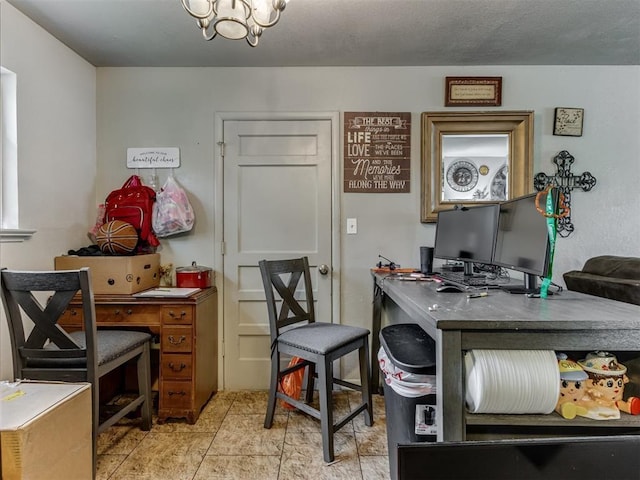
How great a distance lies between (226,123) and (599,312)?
240 cm

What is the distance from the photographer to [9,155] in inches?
75.0

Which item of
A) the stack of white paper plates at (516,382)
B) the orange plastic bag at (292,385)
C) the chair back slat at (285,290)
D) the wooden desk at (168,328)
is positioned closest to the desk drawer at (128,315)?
the wooden desk at (168,328)

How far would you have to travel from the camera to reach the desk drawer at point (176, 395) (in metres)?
2.04

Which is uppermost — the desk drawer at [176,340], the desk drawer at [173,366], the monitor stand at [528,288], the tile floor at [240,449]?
the monitor stand at [528,288]

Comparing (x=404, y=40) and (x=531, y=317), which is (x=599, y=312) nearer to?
(x=531, y=317)

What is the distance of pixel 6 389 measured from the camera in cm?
121

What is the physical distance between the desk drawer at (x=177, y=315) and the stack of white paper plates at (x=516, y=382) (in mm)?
1608

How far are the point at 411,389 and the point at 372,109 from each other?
1944mm

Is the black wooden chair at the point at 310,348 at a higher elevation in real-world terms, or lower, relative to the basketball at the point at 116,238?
lower

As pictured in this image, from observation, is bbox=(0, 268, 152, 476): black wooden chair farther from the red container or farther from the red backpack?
the red backpack

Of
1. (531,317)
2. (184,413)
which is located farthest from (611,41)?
(184,413)

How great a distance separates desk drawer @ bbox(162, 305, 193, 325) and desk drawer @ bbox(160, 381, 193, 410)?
360 millimetres

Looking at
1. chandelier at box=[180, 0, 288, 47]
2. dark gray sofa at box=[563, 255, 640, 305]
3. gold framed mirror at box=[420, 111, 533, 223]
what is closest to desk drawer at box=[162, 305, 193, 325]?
chandelier at box=[180, 0, 288, 47]

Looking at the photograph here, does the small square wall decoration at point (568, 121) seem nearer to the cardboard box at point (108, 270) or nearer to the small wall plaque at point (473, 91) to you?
the small wall plaque at point (473, 91)
